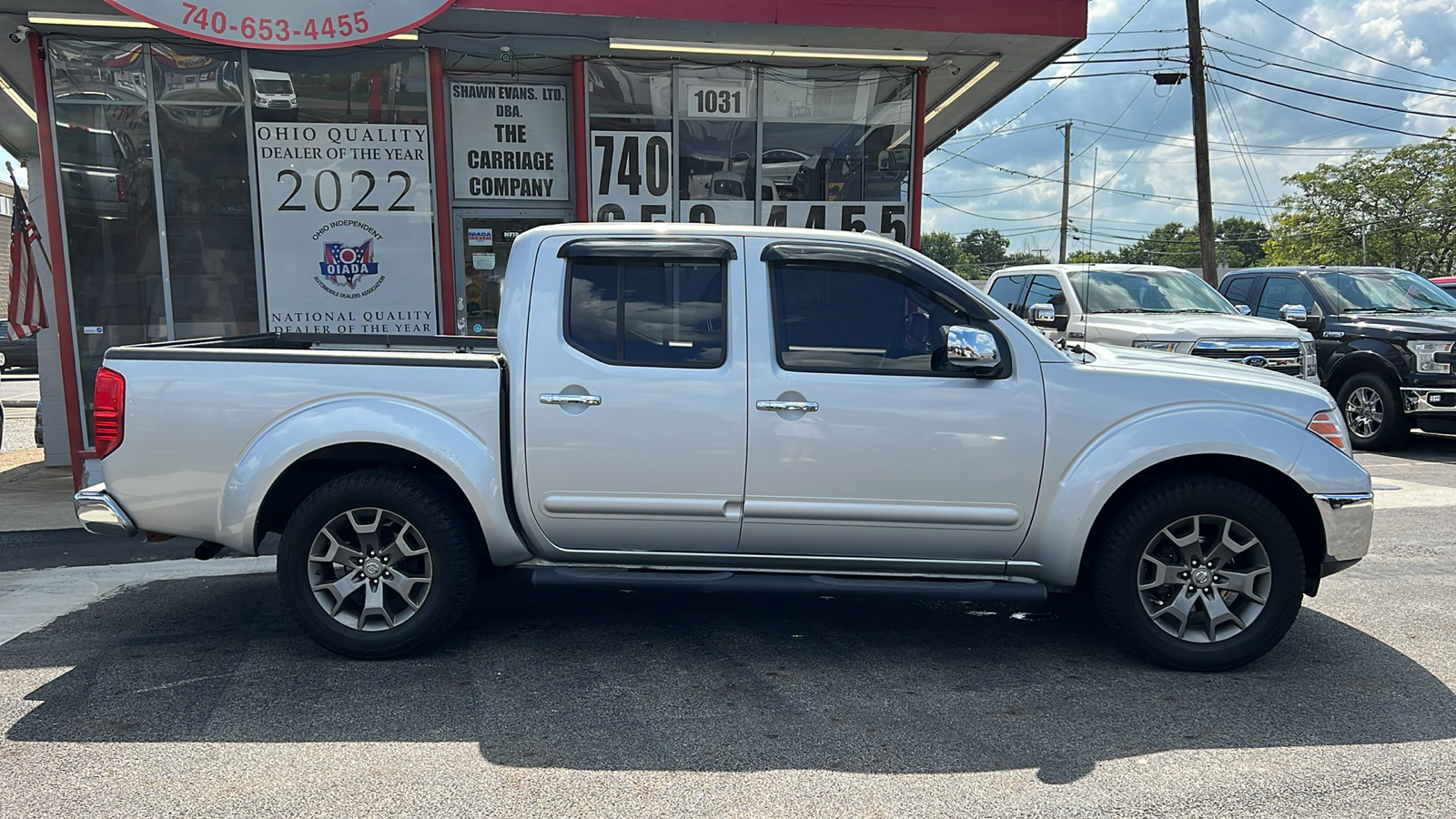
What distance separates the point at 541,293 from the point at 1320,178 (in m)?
60.3

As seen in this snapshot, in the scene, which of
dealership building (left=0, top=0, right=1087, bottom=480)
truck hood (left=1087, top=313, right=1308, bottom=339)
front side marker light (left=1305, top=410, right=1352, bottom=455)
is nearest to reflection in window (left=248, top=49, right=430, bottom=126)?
dealership building (left=0, top=0, right=1087, bottom=480)

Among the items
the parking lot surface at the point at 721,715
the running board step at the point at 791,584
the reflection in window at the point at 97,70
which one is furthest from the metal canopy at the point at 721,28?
the running board step at the point at 791,584

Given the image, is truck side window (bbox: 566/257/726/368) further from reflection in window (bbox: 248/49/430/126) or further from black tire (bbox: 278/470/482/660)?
reflection in window (bbox: 248/49/430/126)

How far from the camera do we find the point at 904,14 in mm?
8656

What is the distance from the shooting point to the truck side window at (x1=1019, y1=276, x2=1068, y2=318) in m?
10.8

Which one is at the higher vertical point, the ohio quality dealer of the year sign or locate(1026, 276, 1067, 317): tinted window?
the ohio quality dealer of the year sign

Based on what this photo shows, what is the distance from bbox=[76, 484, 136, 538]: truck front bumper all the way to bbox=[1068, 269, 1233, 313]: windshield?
8.87 meters

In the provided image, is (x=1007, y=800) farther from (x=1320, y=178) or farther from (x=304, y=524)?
(x=1320, y=178)

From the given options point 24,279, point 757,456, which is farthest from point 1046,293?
point 24,279

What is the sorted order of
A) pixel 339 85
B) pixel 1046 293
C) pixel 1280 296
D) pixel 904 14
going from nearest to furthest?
1. pixel 904 14
2. pixel 339 85
3. pixel 1046 293
4. pixel 1280 296

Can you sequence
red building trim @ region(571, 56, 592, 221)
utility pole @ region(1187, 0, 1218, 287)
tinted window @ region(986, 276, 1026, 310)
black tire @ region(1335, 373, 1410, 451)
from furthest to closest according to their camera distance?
utility pole @ region(1187, 0, 1218, 287) < tinted window @ region(986, 276, 1026, 310) < black tire @ region(1335, 373, 1410, 451) < red building trim @ region(571, 56, 592, 221)

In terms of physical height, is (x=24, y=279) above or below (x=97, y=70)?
below

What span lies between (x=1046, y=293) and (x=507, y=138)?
6.04m

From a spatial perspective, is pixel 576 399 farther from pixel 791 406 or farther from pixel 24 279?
pixel 24 279
